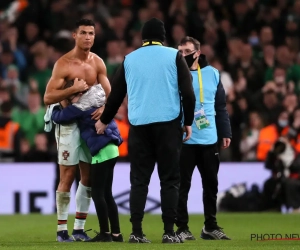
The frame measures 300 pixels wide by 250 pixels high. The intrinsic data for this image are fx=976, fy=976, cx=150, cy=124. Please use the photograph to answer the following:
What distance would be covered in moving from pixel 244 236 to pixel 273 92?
8103 millimetres

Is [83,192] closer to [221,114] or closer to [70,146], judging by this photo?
[70,146]

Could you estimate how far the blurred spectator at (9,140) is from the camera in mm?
17828

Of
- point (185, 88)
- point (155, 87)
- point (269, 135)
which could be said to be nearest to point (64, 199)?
point (155, 87)

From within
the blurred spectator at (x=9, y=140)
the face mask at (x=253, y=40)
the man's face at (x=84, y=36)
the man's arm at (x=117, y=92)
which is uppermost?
the face mask at (x=253, y=40)

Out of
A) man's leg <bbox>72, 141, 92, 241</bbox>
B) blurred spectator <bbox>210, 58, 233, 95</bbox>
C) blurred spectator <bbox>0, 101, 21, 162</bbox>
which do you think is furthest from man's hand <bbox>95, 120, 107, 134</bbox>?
blurred spectator <bbox>210, 58, 233, 95</bbox>

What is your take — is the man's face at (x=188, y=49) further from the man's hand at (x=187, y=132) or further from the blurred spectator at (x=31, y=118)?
the blurred spectator at (x=31, y=118)

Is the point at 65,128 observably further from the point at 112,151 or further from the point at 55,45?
the point at 55,45

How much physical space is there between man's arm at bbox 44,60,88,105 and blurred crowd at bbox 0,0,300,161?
7125mm

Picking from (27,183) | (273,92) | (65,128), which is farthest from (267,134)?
(65,128)

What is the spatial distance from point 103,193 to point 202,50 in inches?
418

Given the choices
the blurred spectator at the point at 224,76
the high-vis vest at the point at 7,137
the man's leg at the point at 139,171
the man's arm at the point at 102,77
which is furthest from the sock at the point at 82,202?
the blurred spectator at the point at 224,76

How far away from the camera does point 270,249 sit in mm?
9094

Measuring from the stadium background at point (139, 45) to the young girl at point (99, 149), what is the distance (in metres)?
5.92

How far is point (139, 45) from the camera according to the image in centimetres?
2116
